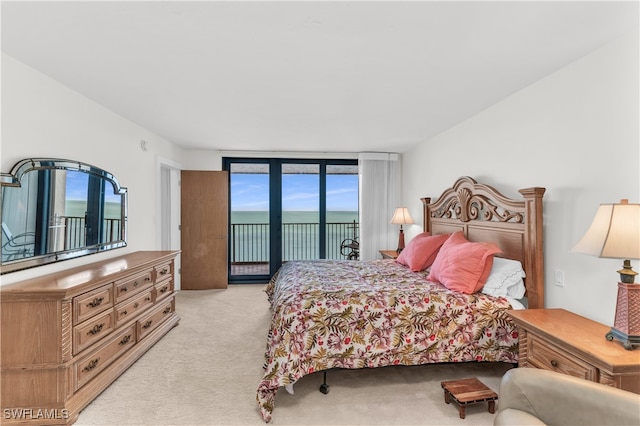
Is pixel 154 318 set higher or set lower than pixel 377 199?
lower

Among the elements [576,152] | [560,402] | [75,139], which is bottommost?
[560,402]

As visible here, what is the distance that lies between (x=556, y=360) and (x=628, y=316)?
0.45 m

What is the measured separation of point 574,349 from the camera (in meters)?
1.68

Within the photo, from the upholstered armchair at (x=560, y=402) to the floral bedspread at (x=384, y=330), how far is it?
3.41 ft

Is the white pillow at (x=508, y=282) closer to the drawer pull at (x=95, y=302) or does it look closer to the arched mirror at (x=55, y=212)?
the drawer pull at (x=95, y=302)

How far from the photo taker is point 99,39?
6.23 ft

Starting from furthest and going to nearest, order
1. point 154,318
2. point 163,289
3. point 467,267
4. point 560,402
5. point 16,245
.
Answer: point 163,289, point 154,318, point 467,267, point 16,245, point 560,402

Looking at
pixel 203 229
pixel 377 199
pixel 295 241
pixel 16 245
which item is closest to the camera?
pixel 16 245

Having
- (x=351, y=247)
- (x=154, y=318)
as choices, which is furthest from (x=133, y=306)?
(x=351, y=247)

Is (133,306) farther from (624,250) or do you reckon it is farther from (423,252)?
(624,250)

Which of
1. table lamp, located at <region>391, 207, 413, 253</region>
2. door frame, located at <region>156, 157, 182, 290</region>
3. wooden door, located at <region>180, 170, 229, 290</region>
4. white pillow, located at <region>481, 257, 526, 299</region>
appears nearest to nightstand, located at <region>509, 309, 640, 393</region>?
white pillow, located at <region>481, 257, 526, 299</region>

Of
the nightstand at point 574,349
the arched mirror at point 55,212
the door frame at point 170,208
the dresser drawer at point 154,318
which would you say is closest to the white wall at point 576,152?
the nightstand at point 574,349

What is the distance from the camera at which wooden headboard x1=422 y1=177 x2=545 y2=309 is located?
2484 millimetres

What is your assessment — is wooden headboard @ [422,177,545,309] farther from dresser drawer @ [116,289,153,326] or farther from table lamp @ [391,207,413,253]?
dresser drawer @ [116,289,153,326]
